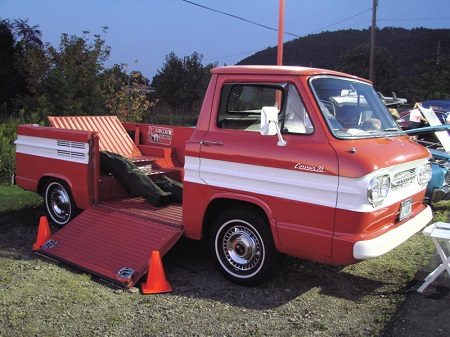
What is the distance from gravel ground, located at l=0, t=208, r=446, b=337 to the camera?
3.71m

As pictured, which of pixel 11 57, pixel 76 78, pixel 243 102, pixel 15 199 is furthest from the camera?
pixel 11 57

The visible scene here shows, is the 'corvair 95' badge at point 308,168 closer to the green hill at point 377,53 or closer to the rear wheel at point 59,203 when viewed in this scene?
the rear wheel at point 59,203

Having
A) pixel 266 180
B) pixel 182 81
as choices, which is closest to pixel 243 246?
pixel 266 180

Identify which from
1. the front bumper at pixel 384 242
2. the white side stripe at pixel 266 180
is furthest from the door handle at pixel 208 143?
the front bumper at pixel 384 242

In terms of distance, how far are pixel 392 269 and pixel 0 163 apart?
800 cm

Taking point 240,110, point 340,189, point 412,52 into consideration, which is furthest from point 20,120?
point 412,52

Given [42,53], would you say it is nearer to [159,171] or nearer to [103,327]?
[159,171]

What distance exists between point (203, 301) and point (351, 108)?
244 centimetres

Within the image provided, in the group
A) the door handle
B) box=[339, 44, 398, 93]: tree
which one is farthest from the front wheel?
box=[339, 44, 398, 93]: tree

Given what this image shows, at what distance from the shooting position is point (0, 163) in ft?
30.7

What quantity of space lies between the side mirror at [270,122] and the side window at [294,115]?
0.18 m

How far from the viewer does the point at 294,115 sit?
422cm

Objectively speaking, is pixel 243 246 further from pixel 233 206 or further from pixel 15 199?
pixel 15 199

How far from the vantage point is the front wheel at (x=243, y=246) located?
4.33 meters
